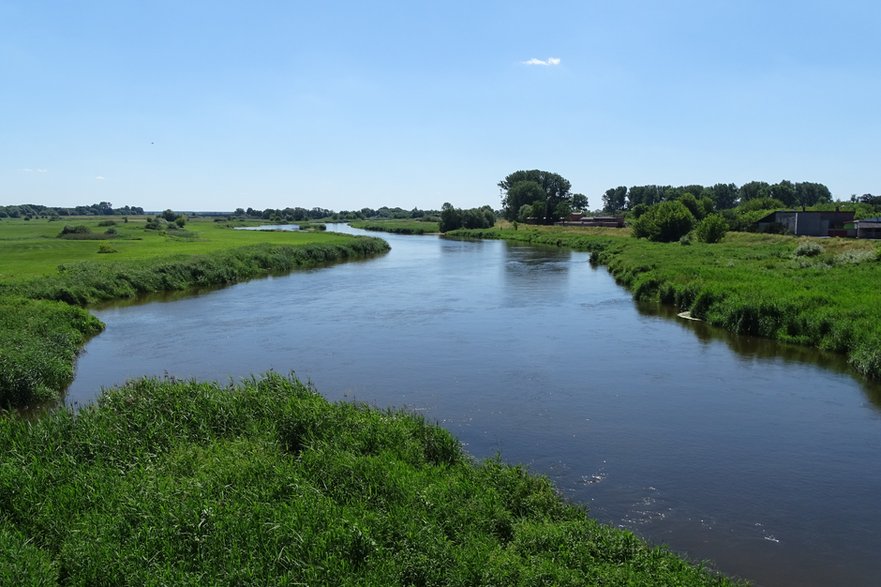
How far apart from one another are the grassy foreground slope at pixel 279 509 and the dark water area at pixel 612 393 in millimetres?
1911

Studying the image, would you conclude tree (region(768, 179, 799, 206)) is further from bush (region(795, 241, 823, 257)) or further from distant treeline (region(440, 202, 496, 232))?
bush (region(795, 241, 823, 257))

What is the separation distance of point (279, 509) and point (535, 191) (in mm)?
127514

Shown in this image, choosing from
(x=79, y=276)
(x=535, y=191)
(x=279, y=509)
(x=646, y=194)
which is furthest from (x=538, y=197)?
(x=279, y=509)

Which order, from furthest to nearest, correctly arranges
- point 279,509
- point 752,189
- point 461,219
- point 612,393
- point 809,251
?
point 752,189 → point 461,219 → point 809,251 → point 612,393 → point 279,509

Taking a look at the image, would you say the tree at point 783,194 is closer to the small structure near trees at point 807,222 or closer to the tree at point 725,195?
the tree at point 725,195

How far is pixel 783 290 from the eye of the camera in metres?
25.4

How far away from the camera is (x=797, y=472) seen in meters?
11.7

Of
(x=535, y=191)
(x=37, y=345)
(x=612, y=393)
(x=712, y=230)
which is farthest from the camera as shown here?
(x=535, y=191)

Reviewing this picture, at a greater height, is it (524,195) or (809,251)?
(524,195)

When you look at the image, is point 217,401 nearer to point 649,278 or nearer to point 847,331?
point 847,331

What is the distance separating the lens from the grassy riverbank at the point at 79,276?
1666 centimetres

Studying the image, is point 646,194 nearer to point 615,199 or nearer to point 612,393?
point 615,199

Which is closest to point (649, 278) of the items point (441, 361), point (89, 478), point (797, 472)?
point (441, 361)

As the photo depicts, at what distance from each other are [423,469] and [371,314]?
730 inches
